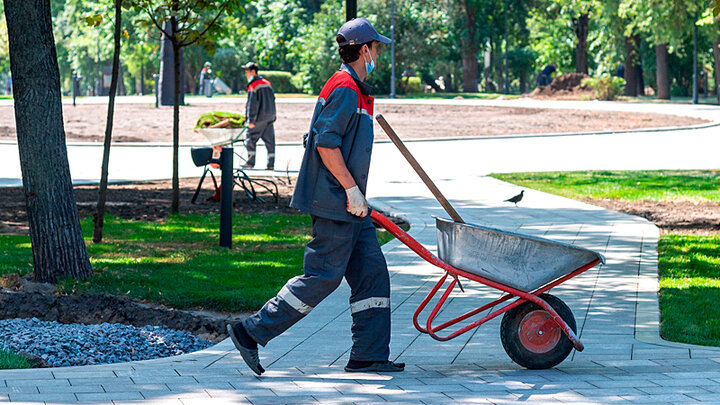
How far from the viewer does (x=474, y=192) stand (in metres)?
14.6

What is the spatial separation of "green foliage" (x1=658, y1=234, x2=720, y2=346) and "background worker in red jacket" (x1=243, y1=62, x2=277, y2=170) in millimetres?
8733

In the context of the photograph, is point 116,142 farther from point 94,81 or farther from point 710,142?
point 94,81

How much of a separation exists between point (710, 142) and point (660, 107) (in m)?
15.8

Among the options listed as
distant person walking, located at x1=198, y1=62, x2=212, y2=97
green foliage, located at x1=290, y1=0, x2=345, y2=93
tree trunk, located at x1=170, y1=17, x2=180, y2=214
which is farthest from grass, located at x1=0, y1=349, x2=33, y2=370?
distant person walking, located at x1=198, y1=62, x2=212, y2=97

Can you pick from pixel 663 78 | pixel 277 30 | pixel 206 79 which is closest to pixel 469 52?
pixel 277 30

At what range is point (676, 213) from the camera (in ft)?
40.7

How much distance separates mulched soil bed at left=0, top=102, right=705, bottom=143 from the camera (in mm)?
28516

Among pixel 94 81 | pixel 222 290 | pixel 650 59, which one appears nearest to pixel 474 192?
pixel 222 290

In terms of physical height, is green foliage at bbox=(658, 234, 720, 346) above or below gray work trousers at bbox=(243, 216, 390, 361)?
below

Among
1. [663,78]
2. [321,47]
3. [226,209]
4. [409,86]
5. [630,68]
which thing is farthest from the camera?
[409,86]

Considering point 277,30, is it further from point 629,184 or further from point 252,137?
point 629,184

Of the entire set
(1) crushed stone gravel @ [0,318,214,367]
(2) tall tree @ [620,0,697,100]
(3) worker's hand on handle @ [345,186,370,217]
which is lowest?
(1) crushed stone gravel @ [0,318,214,367]

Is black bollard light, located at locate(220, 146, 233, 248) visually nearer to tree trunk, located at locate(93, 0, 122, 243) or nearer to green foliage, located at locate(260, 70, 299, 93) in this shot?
tree trunk, located at locate(93, 0, 122, 243)

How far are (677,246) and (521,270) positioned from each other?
16.5 ft
